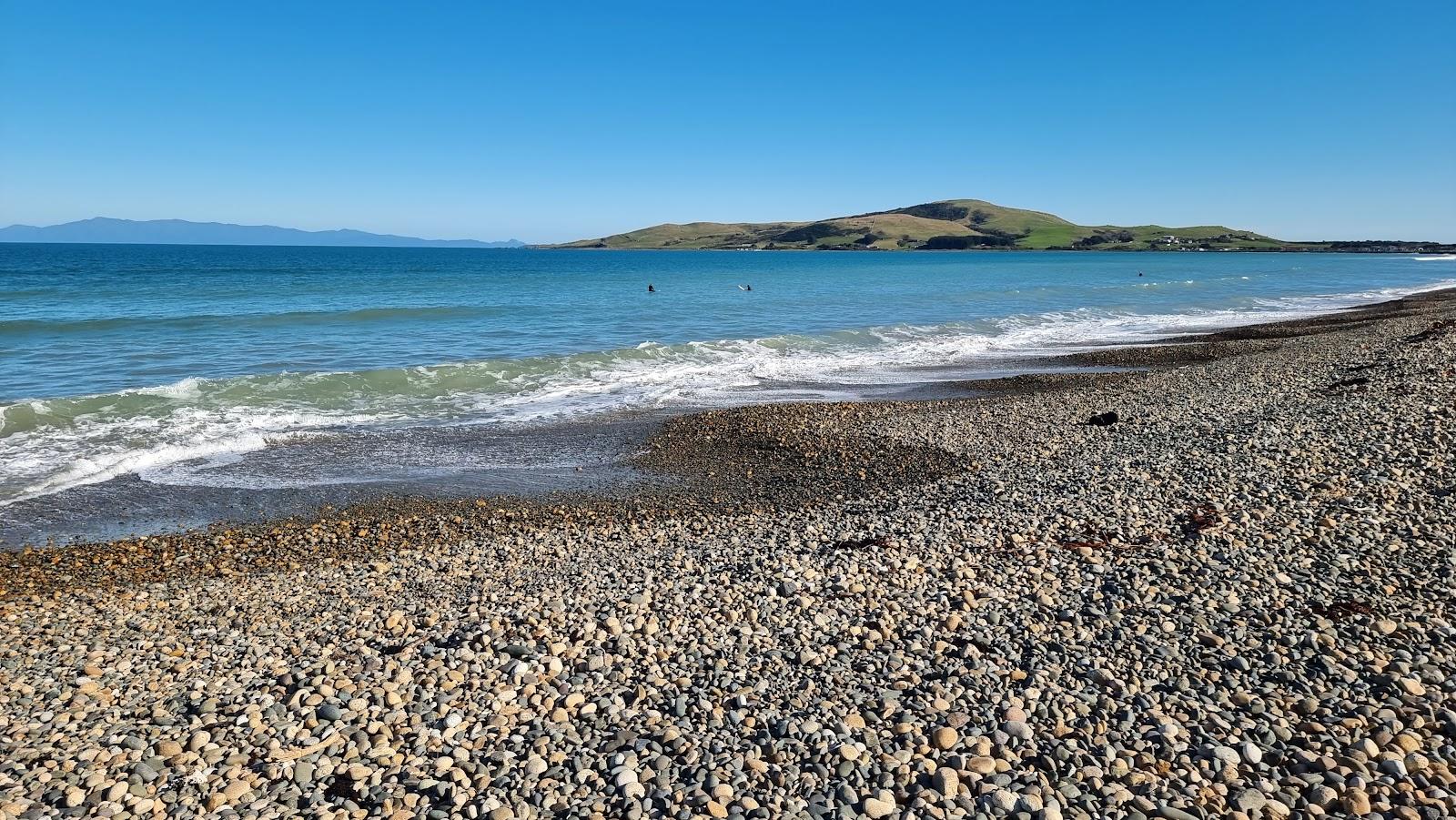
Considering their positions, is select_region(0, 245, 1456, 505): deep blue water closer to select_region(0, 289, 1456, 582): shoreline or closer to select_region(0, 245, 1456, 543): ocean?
select_region(0, 245, 1456, 543): ocean

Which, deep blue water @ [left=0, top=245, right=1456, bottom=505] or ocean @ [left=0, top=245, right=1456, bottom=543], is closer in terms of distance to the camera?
ocean @ [left=0, top=245, right=1456, bottom=543]

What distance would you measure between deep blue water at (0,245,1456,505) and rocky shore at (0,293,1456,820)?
679cm

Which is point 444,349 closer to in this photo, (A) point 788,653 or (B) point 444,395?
(B) point 444,395

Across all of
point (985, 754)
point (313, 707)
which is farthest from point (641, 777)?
point (313, 707)

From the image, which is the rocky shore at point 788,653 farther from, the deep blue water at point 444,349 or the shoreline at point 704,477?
the deep blue water at point 444,349

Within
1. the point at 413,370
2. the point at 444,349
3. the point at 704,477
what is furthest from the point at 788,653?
the point at 444,349

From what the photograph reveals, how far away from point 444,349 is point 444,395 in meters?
10.0

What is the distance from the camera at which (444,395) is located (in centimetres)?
2331

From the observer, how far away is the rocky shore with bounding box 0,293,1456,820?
5609mm

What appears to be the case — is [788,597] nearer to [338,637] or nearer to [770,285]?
[338,637]

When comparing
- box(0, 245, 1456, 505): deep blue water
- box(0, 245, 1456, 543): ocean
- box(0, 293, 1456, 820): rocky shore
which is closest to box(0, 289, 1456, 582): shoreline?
box(0, 293, 1456, 820): rocky shore

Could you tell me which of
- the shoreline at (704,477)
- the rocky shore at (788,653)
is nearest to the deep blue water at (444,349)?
the shoreline at (704,477)

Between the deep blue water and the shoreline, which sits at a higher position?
the deep blue water

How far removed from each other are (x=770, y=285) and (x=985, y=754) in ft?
240
